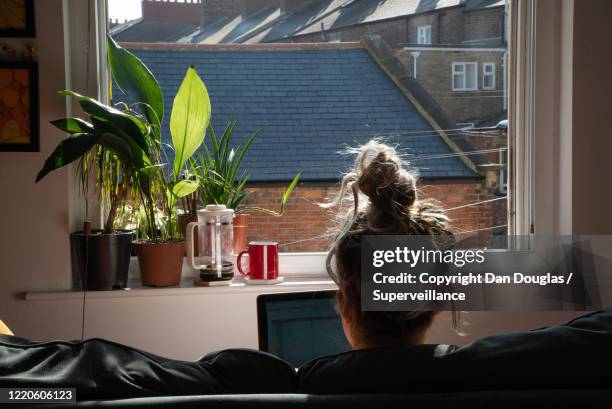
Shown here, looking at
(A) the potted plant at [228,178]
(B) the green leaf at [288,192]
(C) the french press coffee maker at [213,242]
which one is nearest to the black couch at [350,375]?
(C) the french press coffee maker at [213,242]

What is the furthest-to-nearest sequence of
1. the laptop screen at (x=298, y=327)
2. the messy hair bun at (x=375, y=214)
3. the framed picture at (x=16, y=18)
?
1. the framed picture at (x=16, y=18)
2. the laptop screen at (x=298, y=327)
3. the messy hair bun at (x=375, y=214)

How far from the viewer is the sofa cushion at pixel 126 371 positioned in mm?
1021

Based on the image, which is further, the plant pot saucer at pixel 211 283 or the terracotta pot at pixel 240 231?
the terracotta pot at pixel 240 231

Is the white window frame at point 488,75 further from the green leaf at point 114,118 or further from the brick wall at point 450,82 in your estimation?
the green leaf at point 114,118

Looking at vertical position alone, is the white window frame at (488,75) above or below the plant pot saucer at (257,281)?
above

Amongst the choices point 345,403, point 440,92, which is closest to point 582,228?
point 440,92

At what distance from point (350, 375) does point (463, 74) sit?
2122mm

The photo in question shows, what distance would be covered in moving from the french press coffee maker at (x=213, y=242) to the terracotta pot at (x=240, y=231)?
0.35ft

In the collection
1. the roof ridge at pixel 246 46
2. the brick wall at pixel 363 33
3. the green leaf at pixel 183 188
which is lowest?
the green leaf at pixel 183 188

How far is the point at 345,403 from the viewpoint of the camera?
39.7 inches

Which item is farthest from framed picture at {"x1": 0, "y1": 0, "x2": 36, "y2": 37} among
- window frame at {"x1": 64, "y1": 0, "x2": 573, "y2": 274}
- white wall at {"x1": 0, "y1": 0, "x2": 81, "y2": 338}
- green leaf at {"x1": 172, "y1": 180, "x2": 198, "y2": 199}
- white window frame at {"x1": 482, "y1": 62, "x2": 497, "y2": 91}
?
white window frame at {"x1": 482, "y1": 62, "x2": 497, "y2": 91}

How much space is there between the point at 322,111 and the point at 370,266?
5.17 feet

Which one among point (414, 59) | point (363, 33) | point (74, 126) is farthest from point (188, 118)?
point (414, 59)

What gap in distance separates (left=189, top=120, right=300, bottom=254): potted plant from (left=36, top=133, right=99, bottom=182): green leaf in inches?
18.4
